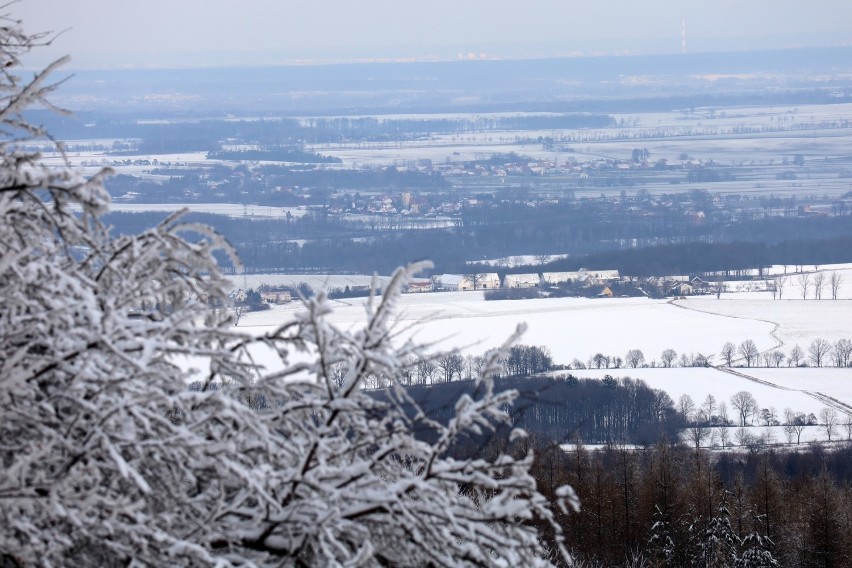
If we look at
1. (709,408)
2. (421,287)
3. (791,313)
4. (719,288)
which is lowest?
(709,408)

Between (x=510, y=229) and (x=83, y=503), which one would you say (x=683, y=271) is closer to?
(x=510, y=229)

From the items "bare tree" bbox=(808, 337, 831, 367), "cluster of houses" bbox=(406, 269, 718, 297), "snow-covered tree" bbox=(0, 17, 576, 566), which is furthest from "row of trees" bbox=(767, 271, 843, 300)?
"snow-covered tree" bbox=(0, 17, 576, 566)

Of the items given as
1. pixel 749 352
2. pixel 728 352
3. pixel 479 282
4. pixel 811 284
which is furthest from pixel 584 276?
pixel 728 352

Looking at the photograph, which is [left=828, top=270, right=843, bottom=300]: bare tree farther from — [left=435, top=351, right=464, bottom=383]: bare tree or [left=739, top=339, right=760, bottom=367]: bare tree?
[left=435, top=351, right=464, bottom=383]: bare tree

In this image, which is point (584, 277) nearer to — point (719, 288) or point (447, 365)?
point (719, 288)

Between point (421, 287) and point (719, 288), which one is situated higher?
point (421, 287)

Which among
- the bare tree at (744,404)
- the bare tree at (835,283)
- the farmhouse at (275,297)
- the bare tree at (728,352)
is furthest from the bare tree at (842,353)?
the farmhouse at (275,297)
